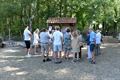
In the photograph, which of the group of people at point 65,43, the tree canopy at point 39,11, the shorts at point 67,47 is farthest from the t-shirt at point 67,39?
the tree canopy at point 39,11

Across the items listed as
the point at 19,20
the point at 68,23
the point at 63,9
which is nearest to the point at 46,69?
the point at 68,23

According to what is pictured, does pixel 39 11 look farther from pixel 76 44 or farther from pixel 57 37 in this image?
pixel 57 37

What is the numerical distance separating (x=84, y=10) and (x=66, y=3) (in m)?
2.90

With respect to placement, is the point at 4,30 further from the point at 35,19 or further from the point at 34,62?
the point at 34,62

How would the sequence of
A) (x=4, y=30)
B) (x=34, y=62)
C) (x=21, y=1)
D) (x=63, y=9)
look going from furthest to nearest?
(x=4, y=30)
(x=63, y=9)
(x=21, y=1)
(x=34, y=62)

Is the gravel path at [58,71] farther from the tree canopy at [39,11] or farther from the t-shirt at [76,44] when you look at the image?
the tree canopy at [39,11]

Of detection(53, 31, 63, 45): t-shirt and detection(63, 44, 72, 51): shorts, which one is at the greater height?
detection(53, 31, 63, 45): t-shirt

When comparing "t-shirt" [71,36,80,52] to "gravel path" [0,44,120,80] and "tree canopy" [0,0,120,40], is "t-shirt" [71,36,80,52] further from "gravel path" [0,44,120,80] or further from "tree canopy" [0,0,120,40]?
"tree canopy" [0,0,120,40]

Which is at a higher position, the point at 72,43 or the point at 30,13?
the point at 30,13

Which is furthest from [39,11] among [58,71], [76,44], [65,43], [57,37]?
[58,71]

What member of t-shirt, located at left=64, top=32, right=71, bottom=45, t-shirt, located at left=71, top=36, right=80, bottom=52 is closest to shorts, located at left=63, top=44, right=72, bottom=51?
t-shirt, located at left=64, top=32, right=71, bottom=45

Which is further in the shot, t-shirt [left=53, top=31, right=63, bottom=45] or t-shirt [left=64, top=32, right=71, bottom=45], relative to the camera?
t-shirt [left=64, top=32, right=71, bottom=45]

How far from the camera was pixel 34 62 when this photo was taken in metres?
16.1

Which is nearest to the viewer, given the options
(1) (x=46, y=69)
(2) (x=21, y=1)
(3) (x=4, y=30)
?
(1) (x=46, y=69)
